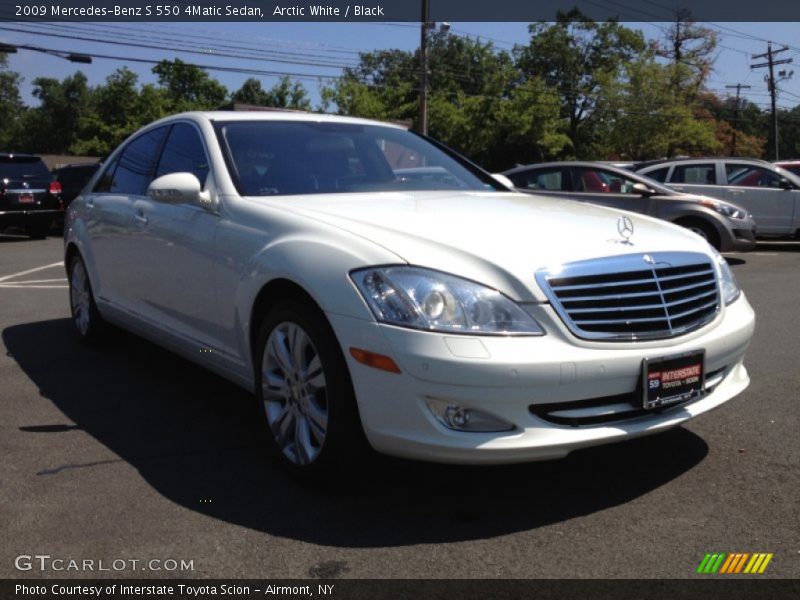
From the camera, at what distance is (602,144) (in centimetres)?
5272

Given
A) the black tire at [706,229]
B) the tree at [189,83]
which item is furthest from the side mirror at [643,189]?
the tree at [189,83]

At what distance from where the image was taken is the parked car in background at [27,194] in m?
17.2

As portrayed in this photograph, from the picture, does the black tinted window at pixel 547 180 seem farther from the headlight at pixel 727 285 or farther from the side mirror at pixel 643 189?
the headlight at pixel 727 285

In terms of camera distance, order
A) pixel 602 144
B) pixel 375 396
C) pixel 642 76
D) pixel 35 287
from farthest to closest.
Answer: pixel 602 144 → pixel 642 76 → pixel 35 287 → pixel 375 396

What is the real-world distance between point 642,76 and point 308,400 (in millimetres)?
48076

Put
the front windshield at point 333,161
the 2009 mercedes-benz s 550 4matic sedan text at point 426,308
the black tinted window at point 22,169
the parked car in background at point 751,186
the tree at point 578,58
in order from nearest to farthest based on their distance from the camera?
1. the 2009 mercedes-benz s 550 4matic sedan text at point 426,308
2. the front windshield at point 333,161
3. the parked car in background at point 751,186
4. the black tinted window at point 22,169
5. the tree at point 578,58

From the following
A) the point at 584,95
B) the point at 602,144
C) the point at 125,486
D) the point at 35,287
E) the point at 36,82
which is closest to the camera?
the point at 125,486

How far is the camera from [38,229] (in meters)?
18.2

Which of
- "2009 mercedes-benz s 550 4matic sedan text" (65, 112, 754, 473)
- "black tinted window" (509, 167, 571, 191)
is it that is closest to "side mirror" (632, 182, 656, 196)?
"black tinted window" (509, 167, 571, 191)

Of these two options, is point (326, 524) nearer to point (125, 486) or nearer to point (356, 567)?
point (356, 567)

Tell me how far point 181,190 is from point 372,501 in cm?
183

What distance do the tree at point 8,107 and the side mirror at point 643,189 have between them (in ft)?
275
